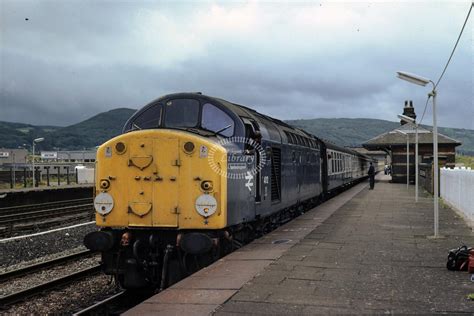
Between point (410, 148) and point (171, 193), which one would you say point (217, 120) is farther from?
point (410, 148)

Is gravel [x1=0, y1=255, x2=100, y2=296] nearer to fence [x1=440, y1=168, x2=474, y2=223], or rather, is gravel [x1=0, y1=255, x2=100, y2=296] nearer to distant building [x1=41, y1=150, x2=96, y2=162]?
fence [x1=440, y1=168, x2=474, y2=223]

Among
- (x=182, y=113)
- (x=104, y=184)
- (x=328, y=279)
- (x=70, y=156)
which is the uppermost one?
(x=70, y=156)

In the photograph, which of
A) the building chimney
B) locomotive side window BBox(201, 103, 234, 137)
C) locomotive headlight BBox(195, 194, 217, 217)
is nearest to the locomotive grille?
locomotive side window BBox(201, 103, 234, 137)

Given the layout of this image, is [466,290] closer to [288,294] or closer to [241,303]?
[288,294]

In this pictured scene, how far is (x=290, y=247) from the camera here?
429 inches

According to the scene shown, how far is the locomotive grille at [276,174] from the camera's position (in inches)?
484

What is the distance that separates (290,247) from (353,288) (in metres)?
3.65

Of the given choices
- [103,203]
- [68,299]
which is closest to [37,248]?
[68,299]

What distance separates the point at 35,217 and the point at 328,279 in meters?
15.7

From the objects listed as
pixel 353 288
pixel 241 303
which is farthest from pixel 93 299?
pixel 353 288

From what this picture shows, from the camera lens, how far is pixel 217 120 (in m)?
9.73

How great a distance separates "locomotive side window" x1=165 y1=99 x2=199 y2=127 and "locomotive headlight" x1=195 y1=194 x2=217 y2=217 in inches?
67.5

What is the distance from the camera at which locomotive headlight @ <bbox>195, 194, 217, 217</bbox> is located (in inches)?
333

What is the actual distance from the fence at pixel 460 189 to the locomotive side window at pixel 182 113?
10343 millimetres
